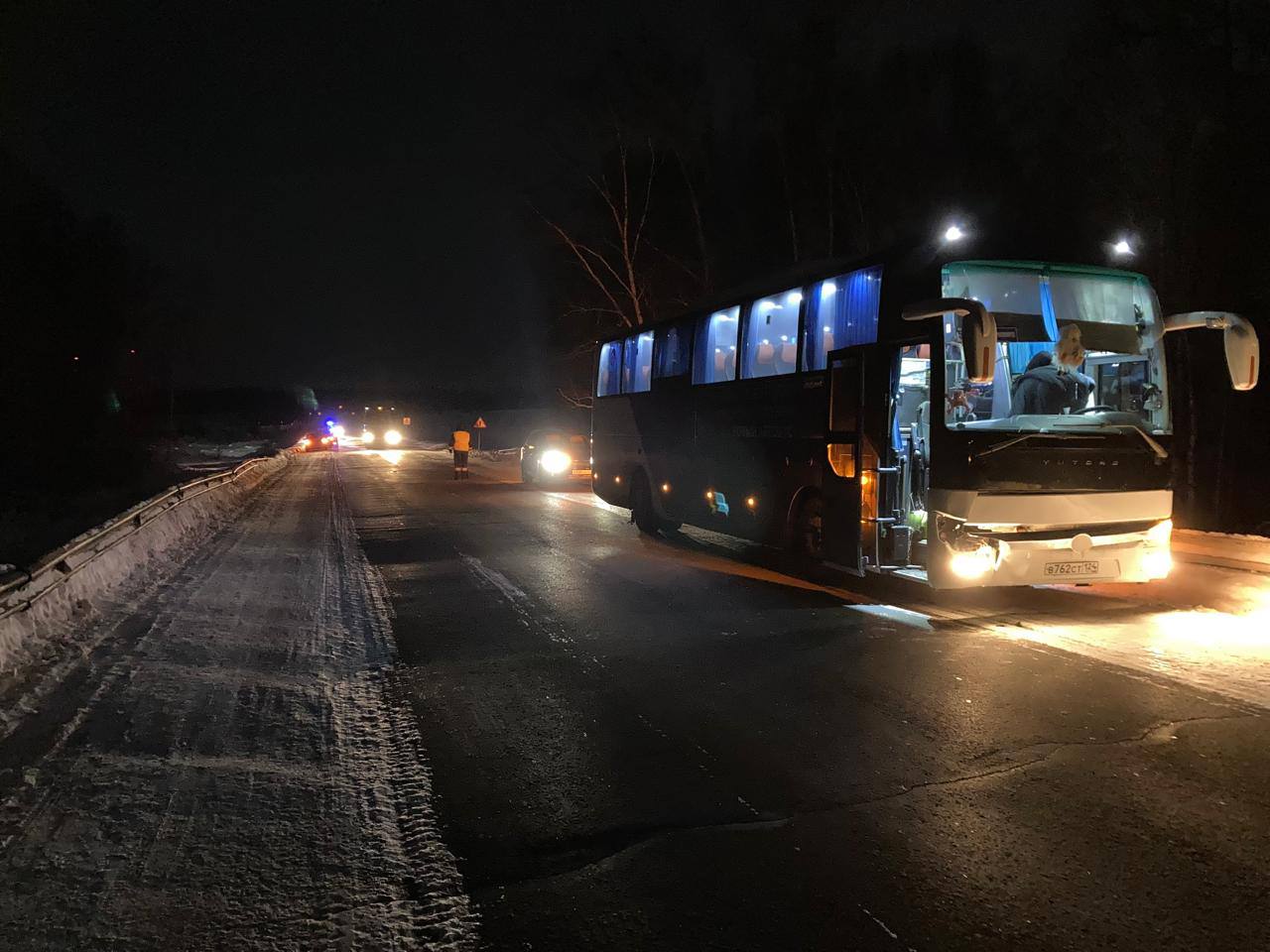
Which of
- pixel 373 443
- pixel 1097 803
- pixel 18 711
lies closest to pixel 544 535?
pixel 18 711

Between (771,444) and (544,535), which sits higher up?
(771,444)

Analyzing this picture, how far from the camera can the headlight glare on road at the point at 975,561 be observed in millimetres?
8070

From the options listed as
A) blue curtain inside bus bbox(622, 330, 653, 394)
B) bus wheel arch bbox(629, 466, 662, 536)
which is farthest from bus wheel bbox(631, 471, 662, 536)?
blue curtain inside bus bbox(622, 330, 653, 394)

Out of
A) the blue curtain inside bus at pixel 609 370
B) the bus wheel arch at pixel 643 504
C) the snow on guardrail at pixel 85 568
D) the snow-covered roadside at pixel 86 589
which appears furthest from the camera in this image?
the blue curtain inside bus at pixel 609 370

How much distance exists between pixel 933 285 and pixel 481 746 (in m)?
5.91

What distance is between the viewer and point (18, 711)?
18.4 ft

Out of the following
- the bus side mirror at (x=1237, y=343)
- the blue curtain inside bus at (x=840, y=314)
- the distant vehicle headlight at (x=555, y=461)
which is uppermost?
the blue curtain inside bus at (x=840, y=314)

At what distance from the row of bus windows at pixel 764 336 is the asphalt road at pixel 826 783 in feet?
10.6

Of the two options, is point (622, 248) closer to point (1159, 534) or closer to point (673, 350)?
point (673, 350)

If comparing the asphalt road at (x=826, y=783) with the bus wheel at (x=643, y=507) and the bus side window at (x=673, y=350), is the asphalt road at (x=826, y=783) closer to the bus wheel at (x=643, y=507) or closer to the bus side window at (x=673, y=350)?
the bus side window at (x=673, y=350)

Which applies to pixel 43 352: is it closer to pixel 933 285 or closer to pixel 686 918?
pixel 933 285

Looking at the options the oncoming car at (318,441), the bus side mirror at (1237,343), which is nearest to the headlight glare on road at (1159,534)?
the bus side mirror at (1237,343)

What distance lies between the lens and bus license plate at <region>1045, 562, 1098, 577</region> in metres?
8.17

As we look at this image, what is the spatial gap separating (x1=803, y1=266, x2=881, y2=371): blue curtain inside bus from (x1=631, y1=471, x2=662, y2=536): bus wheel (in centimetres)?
523
